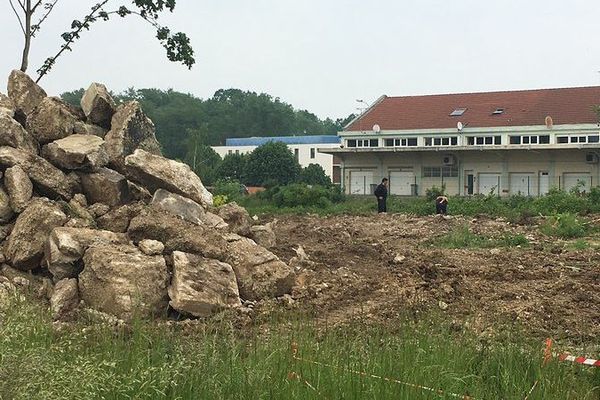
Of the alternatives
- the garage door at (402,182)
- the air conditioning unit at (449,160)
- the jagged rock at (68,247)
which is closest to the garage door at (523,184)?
the air conditioning unit at (449,160)

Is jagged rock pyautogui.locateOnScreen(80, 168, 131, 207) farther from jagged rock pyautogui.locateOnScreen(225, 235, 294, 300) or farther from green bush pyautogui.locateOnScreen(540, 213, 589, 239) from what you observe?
green bush pyautogui.locateOnScreen(540, 213, 589, 239)

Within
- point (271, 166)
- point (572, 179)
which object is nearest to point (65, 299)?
point (572, 179)

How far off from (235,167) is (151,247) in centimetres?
6343

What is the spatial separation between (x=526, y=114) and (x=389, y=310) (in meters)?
44.3

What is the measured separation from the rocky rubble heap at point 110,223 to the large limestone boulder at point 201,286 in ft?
0.04

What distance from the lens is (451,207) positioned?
28.3 m

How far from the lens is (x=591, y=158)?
47.1 m

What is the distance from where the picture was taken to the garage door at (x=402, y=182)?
179ft

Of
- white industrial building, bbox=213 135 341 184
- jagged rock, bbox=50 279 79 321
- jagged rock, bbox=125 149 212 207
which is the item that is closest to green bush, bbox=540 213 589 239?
jagged rock, bbox=125 149 212 207

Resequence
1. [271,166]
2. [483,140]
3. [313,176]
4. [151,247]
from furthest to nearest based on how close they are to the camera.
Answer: [271,166] → [313,176] → [483,140] → [151,247]

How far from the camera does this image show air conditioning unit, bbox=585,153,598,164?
154ft

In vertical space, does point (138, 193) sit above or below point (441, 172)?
below

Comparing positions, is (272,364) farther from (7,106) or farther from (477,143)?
(477,143)

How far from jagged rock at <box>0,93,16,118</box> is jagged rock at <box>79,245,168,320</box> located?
3122mm
